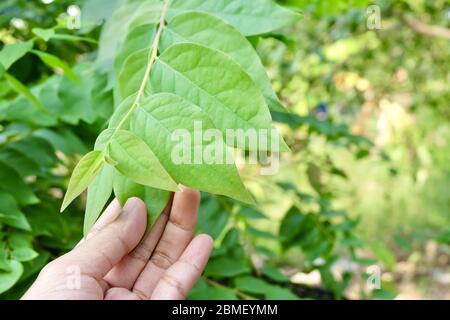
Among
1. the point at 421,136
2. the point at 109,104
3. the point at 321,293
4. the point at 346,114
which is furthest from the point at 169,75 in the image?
the point at 346,114

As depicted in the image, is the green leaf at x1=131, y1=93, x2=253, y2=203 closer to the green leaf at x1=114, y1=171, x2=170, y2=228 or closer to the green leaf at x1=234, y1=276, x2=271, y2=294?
the green leaf at x1=114, y1=171, x2=170, y2=228

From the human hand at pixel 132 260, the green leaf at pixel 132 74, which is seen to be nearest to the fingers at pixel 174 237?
the human hand at pixel 132 260

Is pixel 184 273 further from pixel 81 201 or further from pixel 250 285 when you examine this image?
pixel 81 201

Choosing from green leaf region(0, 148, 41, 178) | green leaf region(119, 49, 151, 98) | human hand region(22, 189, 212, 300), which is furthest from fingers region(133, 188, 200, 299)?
green leaf region(0, 148, 41, 178)

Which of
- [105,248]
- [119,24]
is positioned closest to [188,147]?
[105,248]

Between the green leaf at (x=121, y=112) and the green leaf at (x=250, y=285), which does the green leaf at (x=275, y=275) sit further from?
the green leaf at (x=121, y=112)
